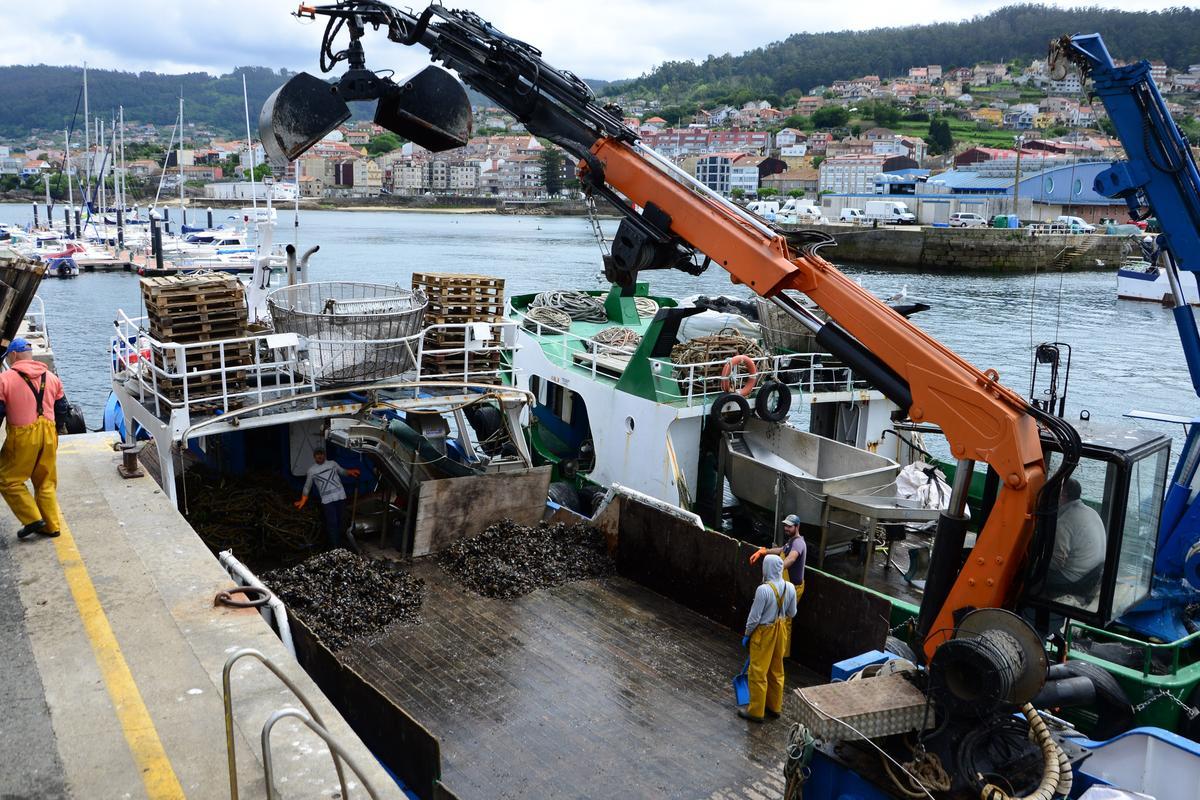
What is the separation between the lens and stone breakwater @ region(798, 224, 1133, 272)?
6444 cm

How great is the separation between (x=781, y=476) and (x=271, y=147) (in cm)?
673

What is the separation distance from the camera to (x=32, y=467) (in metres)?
7.55

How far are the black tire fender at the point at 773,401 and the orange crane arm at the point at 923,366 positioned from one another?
3393 mm

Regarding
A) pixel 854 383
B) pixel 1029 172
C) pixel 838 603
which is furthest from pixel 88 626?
pixel 1029 172

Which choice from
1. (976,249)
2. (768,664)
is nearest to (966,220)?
(976,249)

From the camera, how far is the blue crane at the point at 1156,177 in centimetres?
844

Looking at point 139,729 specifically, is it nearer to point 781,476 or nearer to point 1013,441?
point 1013,441

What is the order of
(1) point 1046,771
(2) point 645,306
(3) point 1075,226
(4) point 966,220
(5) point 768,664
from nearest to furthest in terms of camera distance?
1. (1) point 1046,771
2. (5) point 768,664
3. (2) point 645,306
4. (3) point 1075,226
5. (4) point 966,220

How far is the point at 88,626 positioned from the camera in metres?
6.56

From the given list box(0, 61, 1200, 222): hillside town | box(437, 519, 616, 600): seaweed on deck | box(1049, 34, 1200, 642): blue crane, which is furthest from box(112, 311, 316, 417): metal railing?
box(0, 61, 1200, 222): hillside town

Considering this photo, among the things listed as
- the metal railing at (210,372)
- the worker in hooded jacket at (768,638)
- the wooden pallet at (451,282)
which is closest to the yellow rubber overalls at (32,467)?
the metal railing at (210,372)

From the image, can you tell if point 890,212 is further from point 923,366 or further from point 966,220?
point 923,366

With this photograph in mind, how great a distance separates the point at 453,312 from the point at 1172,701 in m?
9.19

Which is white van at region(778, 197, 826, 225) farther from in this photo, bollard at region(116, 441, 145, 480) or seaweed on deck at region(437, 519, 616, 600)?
bollard at region(116, 441, 145, 480)
